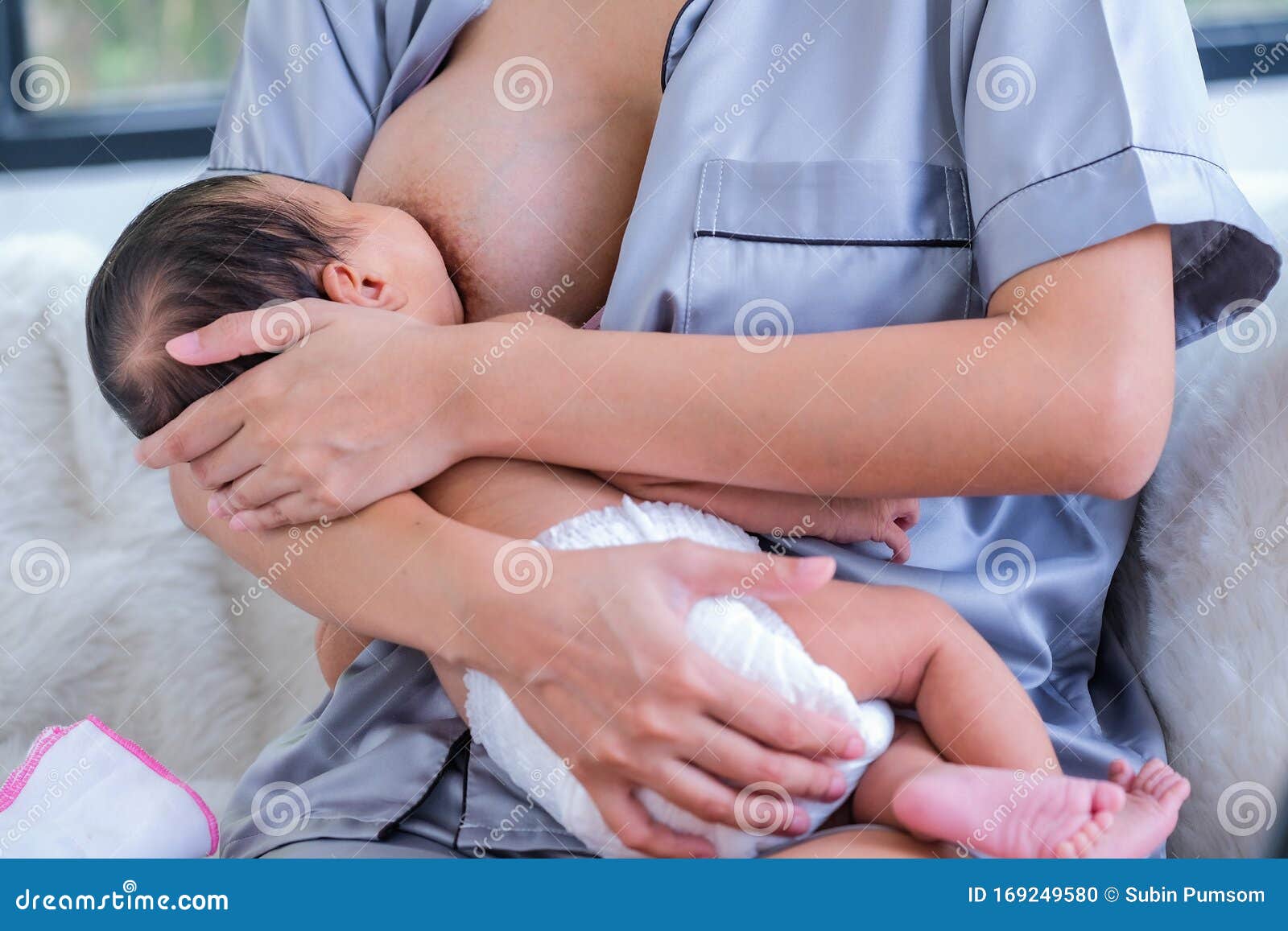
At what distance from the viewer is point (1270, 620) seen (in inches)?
30.5

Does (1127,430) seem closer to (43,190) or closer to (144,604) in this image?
(144,604)

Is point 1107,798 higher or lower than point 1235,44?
lower

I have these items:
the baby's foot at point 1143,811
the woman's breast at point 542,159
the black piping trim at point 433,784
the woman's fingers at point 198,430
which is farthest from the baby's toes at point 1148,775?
the woman's fingers at point 198,430

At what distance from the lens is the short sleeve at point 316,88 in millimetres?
1142

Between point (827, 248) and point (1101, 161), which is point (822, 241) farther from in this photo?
point (1101, 161)

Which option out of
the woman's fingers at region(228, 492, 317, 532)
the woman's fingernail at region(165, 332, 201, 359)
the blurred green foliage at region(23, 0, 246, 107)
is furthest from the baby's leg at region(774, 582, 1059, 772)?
the blurred green foliage at region(23, 0, 246, 107)

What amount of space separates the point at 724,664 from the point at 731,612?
0.03m

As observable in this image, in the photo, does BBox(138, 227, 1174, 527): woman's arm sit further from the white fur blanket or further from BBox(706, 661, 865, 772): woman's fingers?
the white fur blanket

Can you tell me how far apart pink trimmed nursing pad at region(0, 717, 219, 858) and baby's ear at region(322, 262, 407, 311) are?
445 millimetres

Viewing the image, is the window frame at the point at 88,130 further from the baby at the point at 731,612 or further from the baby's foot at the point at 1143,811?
the baby's foot at the point at 1143,811

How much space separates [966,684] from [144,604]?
1.03 metres

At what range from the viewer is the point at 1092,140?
722 millimetres

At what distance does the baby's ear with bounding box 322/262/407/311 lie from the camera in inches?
36.4

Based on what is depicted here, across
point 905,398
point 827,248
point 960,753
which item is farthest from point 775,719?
point 827,248
